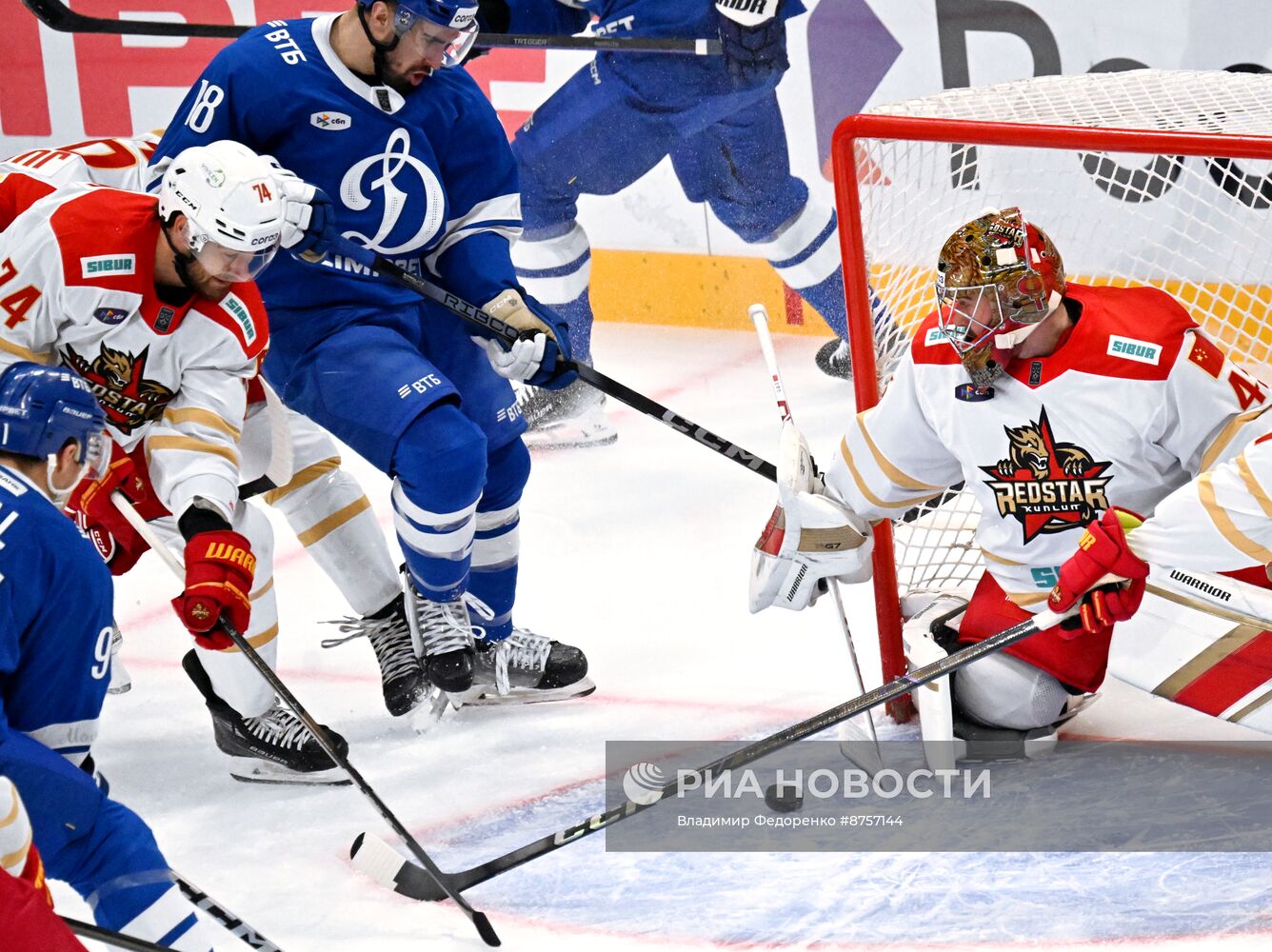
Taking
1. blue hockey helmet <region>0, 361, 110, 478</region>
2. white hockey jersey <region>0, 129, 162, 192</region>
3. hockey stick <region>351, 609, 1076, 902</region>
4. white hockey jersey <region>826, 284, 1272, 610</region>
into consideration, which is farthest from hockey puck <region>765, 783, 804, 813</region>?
white hockey jersey <region>0, 129, 162, 192</region>

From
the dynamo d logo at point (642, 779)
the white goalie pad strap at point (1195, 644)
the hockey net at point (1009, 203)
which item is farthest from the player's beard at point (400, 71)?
the white goalie pad strap at point (1195, 644)

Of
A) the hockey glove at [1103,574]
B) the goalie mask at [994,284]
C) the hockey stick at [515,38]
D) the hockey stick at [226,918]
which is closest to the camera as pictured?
the hockey stick at [226,918]

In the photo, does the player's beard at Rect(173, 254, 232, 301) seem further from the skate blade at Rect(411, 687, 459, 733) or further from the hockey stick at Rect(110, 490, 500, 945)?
the skate blade at Rect(411, 687, 459, 733)

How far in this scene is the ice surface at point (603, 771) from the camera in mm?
2361

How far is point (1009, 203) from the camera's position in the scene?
13.5 ft

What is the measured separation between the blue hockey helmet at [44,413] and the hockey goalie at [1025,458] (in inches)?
46.6

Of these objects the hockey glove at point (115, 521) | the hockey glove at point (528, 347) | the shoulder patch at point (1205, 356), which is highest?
the shoulder patch at point (1205, 356)

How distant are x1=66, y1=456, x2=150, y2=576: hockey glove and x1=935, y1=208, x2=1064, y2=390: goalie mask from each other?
1.30 meters

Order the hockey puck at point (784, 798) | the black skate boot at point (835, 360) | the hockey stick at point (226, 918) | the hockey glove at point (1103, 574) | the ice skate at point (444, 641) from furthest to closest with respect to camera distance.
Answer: the black skate boot at point (835, 360) < the ice skate at point (444, 641) < the hockey puck at point (784, 798) < the hockey glove at point (1103, 574) < the hockey stick at point (226, 918)

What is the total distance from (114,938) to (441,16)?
1598mm

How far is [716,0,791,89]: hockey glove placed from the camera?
4602 mm

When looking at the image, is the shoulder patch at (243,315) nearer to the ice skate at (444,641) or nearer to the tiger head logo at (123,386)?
the tiger head logo at (123,386)

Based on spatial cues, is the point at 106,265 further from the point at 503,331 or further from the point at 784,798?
the point at 784,798

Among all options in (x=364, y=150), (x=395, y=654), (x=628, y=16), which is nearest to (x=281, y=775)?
(x=395, y=654)
